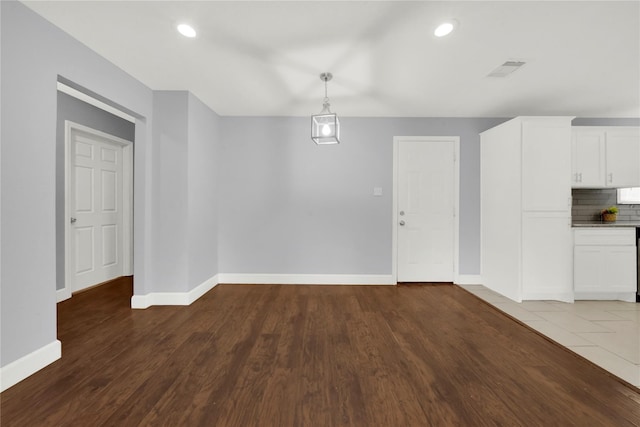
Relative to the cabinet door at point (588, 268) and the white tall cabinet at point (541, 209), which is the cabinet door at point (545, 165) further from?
the cabinet door at point (588, 268)

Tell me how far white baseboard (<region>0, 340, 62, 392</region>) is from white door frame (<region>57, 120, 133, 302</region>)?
1818 millimetres

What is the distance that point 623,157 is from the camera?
3.83 metres

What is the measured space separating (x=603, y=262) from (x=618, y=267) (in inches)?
7.6

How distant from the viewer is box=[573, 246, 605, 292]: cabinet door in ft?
11.5

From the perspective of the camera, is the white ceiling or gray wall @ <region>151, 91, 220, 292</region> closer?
the white ceiling

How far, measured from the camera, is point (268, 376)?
1931mm

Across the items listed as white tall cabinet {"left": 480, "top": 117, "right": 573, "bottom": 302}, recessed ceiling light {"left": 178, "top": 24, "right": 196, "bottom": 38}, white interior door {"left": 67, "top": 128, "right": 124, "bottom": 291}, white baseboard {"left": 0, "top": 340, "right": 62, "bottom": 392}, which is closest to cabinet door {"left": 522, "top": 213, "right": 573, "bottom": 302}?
white tall cabinet {"left": 480, "top": 117, "right": 573, "bottom": 302}

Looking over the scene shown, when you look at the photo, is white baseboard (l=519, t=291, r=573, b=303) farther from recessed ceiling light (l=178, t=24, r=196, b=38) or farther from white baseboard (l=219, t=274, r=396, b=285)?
recessed ceiling light (l=178, t=24, r=196, b=38)

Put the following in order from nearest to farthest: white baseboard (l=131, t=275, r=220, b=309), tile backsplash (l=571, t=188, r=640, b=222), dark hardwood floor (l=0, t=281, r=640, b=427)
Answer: dark hardwood floor (l=0, t=281, r=640, b=427) < white baseboard (l=131, t=275, r=220, b=309) < tile backsplash (l=571, t=188, r=640, b=222)

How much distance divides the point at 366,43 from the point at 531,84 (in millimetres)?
2170

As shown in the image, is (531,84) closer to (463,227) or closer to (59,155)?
(463,227)

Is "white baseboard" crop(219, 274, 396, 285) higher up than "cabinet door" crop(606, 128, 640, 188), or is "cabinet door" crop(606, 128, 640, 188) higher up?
"cabinet door" crop(606, 128, 640, 188)

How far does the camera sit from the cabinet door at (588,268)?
3498mm

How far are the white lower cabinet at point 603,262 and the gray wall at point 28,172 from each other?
17.7 feet
